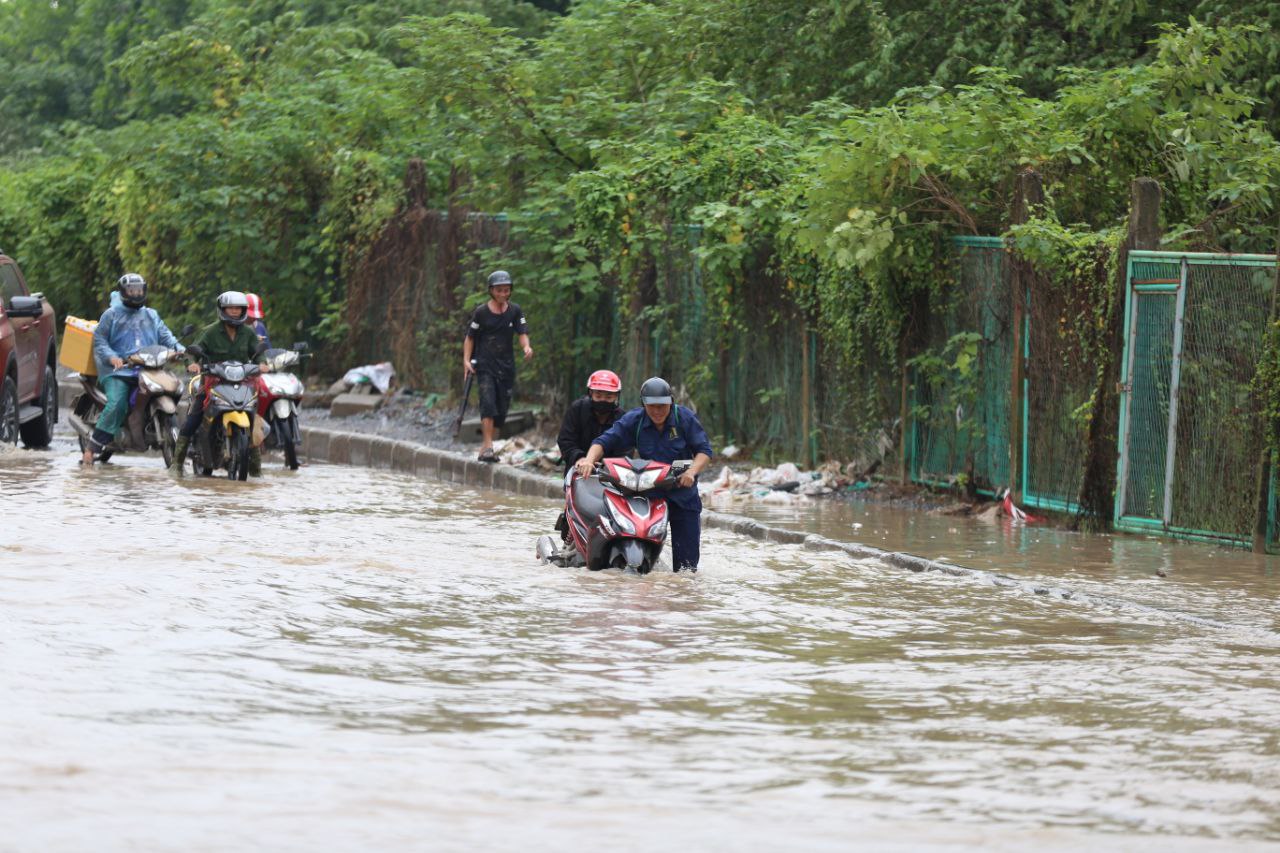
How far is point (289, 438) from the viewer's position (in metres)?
19.2

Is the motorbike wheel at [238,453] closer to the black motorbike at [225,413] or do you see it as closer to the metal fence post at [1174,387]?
the black motorbike at [225,413]

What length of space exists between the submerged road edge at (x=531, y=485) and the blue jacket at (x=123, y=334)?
9.08 feet

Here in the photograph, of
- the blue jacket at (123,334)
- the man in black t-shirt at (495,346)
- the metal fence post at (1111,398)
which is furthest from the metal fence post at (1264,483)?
the blue jacket at (123,334)

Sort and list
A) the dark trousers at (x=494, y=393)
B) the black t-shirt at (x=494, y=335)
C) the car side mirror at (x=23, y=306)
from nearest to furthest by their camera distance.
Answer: the car side mirror at (x=23, y=306), the dark trousers at (x=494, y=393), the black t-shirt at (x=494, y=335)

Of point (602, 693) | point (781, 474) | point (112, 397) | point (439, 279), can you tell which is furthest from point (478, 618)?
point (439, 279)

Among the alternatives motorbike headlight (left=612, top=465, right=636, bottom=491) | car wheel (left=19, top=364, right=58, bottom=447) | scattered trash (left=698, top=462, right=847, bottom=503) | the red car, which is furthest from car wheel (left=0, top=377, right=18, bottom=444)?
motorbike headlight (left=612, top=465, right=636, bottom=491)

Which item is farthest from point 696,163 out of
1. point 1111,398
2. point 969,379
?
point 1111,398

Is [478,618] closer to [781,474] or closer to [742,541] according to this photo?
[742,541]

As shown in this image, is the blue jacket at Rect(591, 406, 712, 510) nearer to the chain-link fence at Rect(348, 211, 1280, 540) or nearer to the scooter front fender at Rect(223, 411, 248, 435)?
the chain-link fence at Rect(348, 211, 1280, 540)

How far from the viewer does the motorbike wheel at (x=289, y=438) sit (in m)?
19.2

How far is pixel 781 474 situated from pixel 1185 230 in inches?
173

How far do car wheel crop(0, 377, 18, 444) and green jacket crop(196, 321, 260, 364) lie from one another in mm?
2594

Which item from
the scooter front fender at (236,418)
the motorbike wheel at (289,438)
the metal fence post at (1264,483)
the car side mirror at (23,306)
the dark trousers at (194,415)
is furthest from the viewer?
the motorbike wheel at (289,438)

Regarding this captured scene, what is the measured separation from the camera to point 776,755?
693 centimetres
